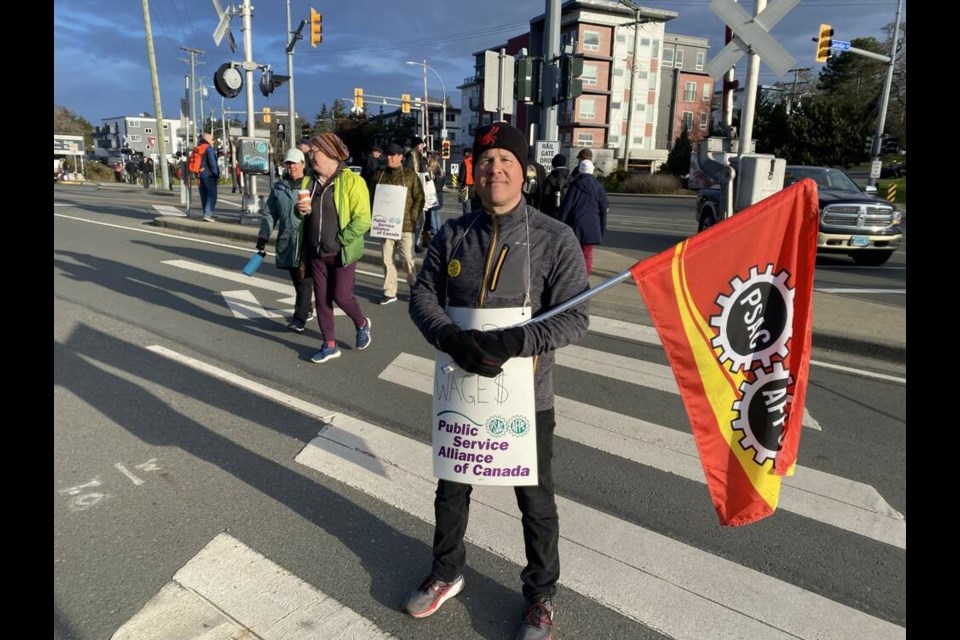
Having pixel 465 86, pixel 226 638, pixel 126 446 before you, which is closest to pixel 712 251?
pixel 226 638

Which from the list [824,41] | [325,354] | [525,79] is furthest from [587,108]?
[325,354]

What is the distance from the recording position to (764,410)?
8.07 feet

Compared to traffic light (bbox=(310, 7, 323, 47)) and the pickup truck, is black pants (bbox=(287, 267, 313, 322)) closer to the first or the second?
the pickup truck

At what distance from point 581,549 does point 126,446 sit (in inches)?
119

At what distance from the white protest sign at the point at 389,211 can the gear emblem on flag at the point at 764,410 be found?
6.32m

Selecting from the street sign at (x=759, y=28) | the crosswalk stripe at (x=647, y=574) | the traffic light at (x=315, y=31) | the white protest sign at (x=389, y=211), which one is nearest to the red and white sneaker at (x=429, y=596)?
the crosswalk stripe at (x=647, y=574)

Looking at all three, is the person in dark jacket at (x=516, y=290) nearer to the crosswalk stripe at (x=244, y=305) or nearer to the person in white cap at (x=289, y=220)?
the person in white cap at (x=289, y=220)

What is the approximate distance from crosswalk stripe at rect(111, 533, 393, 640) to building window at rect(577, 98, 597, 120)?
7002 centimetres

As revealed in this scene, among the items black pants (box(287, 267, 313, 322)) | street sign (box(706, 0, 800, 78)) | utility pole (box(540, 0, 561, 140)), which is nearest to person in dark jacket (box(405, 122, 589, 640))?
black pants (box(287, 267, 313, 322))

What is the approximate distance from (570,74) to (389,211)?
3856mm

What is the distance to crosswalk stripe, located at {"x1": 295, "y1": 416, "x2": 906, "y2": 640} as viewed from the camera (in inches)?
105

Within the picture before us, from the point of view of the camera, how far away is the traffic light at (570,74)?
988cm
